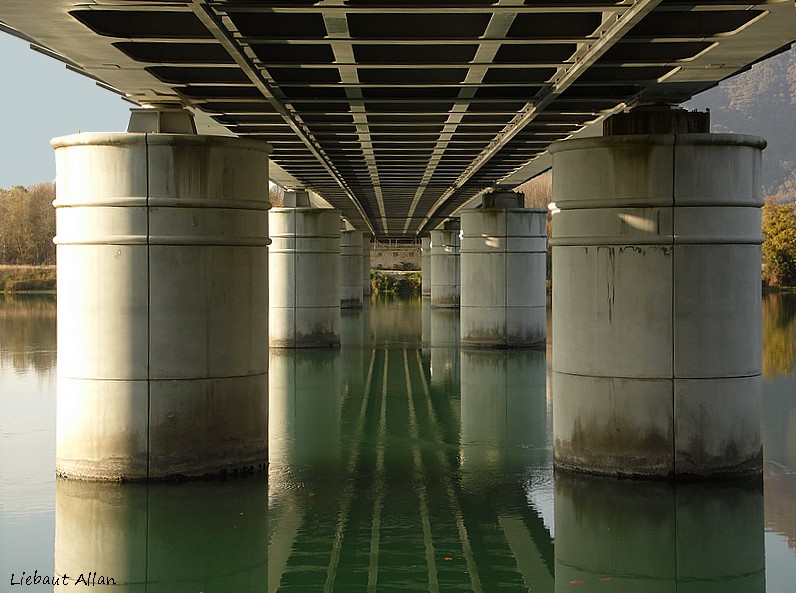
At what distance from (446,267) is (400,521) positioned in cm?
5704

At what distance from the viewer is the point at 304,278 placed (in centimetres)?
3744

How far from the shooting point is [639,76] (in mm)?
16062

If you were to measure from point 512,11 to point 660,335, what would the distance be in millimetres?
4961

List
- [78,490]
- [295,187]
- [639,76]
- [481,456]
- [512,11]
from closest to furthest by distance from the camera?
[512,11] < [78,490] < [639,76] < [481,456] < [295,187]

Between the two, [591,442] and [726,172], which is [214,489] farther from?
[726,172]

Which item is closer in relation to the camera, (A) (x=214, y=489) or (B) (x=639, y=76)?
(A) (x=214, y=489)

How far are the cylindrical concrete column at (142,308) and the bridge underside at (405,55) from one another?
1.35 metres

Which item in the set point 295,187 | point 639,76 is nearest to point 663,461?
point 639,76

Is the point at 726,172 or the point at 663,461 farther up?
the point at 726,172

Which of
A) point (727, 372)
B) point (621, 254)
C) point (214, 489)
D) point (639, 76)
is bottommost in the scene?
point (214, 489)

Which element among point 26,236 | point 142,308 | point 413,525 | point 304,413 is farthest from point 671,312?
point 26,236

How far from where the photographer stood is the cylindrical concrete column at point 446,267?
68.5m

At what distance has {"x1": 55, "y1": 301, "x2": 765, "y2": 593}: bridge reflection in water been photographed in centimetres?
1141

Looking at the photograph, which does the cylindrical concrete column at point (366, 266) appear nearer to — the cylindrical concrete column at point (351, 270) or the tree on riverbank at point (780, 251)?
the cylindrical concrete column at point (351, 270)
